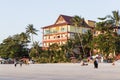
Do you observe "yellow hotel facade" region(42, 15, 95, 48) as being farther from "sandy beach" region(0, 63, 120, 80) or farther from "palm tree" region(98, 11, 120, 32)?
"sandy beach" region(0, 63, 120, 80)

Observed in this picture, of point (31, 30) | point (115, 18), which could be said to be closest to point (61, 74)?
point (115, 18)

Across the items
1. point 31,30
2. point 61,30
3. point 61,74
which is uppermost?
point 31,30

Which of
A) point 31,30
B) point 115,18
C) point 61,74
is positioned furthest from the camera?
point 31,30

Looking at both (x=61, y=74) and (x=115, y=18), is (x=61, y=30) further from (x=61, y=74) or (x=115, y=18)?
(x=61, y=74)

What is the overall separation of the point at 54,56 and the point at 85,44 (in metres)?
8.90

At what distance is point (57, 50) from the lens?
86.8 m

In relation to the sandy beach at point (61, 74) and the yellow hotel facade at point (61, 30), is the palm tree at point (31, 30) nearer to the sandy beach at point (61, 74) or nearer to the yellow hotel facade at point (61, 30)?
the yellow hotel facade at point (61, 30)

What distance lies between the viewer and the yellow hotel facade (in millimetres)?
94375

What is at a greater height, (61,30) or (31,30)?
(31,30)

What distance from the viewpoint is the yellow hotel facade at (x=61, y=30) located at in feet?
310

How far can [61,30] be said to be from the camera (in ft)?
318

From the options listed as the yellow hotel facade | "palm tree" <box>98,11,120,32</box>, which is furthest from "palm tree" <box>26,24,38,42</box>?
"palm tree" <box>98,11,120,32</box>

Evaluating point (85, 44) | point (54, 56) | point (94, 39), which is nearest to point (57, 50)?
point (54, 56)

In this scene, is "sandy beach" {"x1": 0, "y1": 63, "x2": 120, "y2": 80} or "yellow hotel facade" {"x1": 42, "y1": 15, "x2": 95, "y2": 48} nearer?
"sandy beach" {"x1": 0, "y1": 63, "x2": 120, "y2": 80}
